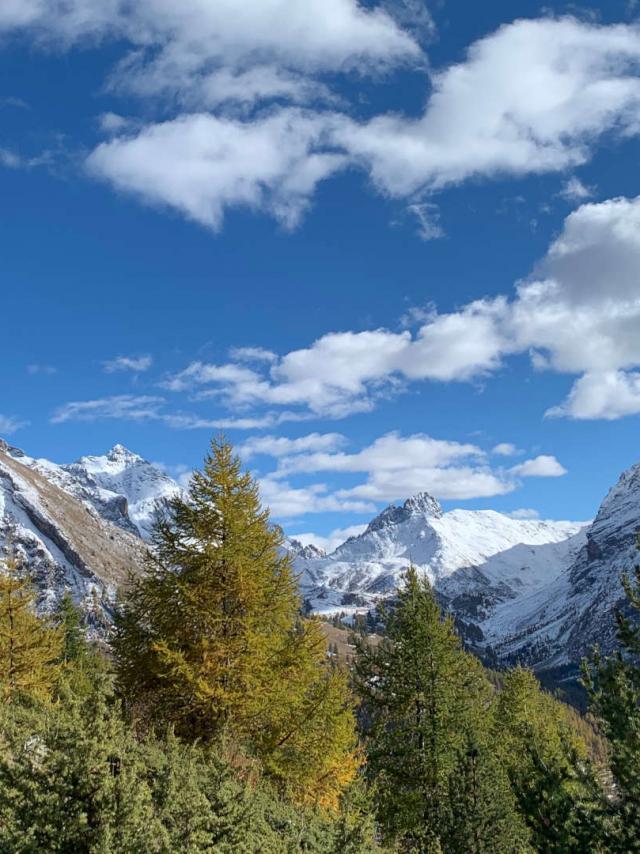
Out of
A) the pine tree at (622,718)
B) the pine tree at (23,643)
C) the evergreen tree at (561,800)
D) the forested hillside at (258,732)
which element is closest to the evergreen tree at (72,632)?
the pine tree at (23,643)

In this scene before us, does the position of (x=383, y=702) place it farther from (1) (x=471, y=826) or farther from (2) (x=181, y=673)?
(2) (x=181, y=673)

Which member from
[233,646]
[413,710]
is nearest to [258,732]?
[233,646]

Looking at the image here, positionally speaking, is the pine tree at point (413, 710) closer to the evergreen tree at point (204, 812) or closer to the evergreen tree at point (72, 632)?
the evergreen tree at point (204, 812)

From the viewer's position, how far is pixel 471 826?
47.1 feet

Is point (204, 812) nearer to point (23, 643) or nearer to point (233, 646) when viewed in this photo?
point (233, 646)

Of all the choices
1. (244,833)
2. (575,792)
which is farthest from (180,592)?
(575,792)

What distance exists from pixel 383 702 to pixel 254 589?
9.49 metres

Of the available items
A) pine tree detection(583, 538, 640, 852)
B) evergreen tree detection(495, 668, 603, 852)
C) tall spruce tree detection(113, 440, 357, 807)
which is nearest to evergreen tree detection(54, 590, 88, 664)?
tall spruce tree detection(113, 440, 357, 807)

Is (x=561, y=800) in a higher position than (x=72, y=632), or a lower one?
lower

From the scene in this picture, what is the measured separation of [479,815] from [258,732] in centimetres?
567

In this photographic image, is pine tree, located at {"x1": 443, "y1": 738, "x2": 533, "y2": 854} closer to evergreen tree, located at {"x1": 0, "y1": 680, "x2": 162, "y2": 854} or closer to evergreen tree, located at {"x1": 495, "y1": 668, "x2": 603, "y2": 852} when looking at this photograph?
evergreen tree, located at {"x1": 495, "y1": 668, "x2": 603, "y2": 852}

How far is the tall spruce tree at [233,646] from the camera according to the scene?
1480 centimetres

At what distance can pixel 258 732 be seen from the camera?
15.2 metres

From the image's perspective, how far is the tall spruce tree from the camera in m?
14.8
